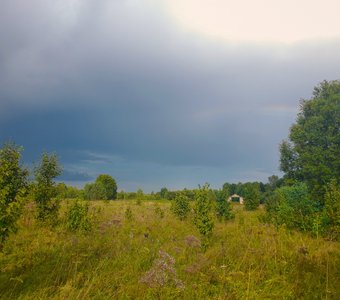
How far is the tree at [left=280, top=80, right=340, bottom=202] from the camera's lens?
94.9ft

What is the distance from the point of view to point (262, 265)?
26.3 feet

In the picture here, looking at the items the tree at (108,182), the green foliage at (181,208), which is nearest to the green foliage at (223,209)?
the green foliage at (181,208)

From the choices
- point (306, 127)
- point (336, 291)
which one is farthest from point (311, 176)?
point (336, 291)

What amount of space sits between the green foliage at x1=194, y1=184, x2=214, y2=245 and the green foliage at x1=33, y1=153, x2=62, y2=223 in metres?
8.62

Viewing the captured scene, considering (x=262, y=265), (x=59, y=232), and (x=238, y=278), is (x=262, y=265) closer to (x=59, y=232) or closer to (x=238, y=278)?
(x=238, y=278)

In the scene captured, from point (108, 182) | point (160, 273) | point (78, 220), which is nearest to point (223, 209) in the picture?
point (78, 220)

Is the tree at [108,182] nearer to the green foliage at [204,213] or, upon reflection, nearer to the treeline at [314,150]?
the treeline at [314,150]

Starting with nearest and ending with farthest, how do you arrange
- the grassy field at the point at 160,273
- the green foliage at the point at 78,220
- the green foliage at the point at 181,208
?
the grassy field at the point at 160,273 → the green foliage at the point at 78,220 → the green foliage at the point at 181,208

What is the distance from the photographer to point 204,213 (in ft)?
42.2

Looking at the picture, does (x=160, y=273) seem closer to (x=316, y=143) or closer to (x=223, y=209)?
(x=223, y=209)

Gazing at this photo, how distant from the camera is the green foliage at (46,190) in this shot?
51.7ft

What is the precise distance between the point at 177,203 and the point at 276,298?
20346mm

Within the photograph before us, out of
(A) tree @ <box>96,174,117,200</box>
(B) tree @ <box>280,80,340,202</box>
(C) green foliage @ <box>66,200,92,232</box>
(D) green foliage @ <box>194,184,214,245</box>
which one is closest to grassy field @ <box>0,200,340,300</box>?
(D) green foliage @ <box>194,184,214,245</box>

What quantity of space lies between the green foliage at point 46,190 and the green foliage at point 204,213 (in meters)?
8.62
